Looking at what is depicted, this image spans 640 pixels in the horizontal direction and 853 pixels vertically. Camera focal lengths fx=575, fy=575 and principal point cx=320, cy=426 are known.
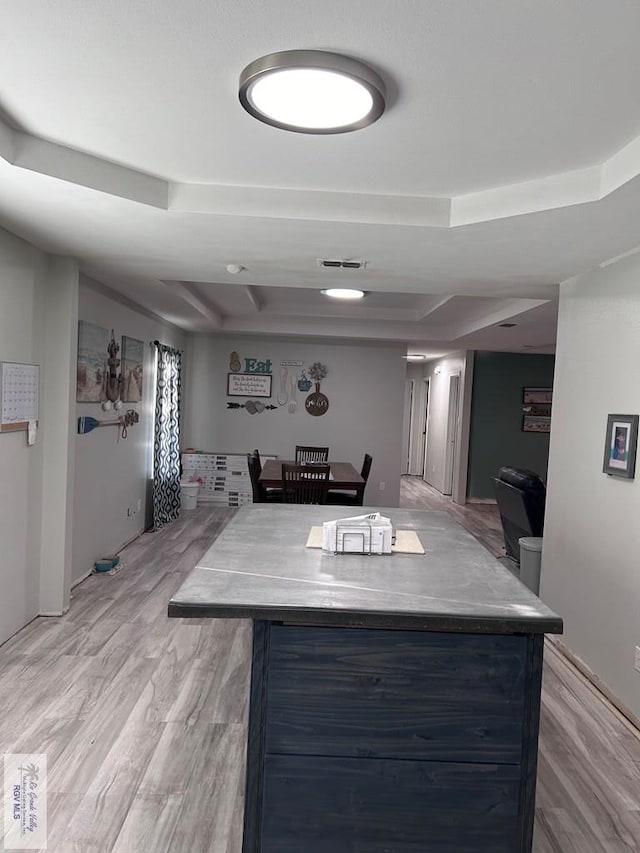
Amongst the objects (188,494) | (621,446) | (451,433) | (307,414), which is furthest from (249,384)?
(621,446)

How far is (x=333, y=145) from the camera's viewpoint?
204 cm

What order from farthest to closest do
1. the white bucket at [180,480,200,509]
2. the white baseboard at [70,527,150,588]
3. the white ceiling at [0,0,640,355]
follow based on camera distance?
the white bucket at [180,480,200,509], the white baseboard at [70,527,150,588], the white ceiling at [0,0,640,355]

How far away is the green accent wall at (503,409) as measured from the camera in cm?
854

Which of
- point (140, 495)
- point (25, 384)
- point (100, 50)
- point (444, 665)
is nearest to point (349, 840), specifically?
point (444, 665)

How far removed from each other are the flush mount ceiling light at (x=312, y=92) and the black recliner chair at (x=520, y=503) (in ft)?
11.0

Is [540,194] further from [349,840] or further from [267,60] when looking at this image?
[349,840]

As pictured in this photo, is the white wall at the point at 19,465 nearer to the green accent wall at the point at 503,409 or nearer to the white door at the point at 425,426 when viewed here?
the green accent wall at the point at 503,409

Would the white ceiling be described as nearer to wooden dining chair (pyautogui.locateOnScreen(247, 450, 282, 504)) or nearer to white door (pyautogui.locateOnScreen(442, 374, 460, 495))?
wooden dining chair (pyautogui.locateOnScreen(247, 450, 282, 504))

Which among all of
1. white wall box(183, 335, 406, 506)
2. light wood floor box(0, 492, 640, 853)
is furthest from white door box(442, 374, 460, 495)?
light wood floor box(0, 492, 640, 853)

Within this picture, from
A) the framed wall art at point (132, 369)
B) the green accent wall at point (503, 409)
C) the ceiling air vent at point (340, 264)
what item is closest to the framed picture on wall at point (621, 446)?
the ceiling air vent at point (340, 264)

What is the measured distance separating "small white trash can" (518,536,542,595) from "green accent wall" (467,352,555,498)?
4382 millimetres

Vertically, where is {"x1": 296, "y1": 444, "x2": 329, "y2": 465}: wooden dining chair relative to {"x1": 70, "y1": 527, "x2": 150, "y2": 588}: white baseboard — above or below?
above

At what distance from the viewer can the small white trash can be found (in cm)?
419

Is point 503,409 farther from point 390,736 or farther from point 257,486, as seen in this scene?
point 390,736
